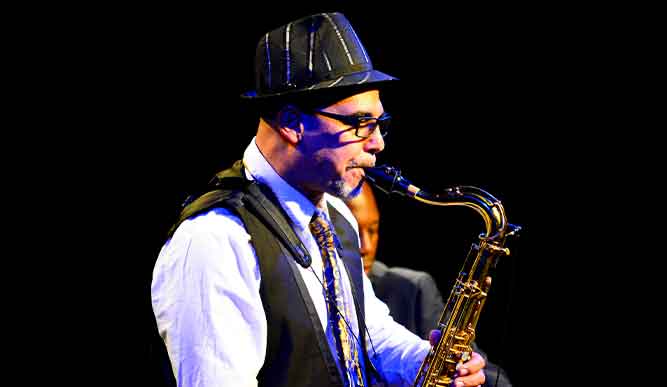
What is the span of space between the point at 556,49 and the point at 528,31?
0.57ft

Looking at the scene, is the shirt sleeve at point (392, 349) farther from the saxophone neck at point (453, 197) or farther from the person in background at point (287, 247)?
the saxophone neck at point (453, 197)

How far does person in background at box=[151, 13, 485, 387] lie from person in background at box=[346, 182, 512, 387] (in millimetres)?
1021

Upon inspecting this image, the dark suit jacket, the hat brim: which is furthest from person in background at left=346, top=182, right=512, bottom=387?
the hat brim

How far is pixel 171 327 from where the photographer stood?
1.81m

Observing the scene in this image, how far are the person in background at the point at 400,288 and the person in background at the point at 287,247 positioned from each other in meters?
1.02

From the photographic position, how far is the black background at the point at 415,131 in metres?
3.47

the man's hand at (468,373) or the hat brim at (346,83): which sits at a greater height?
the hat brim at (346,83)

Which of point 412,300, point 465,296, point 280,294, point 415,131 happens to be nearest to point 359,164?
point 280,294

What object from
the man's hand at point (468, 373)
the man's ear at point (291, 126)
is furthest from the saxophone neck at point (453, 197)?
the man's hand at point (468, 373)

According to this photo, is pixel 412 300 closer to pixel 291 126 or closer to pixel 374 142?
pixel 374 142

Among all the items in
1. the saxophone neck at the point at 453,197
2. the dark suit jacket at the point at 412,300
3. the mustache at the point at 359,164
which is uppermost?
the mustache at the point at 359,164

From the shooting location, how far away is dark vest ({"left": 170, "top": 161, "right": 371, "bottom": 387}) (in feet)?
6.33

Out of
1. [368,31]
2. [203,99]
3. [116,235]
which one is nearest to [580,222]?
[368,31]

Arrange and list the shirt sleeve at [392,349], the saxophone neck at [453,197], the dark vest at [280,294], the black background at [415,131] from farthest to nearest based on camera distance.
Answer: the black background at [415,131] < the shirt sleeve at [392,349] < the saxophone neck at [453,197] < the dark vest at [280,294]
